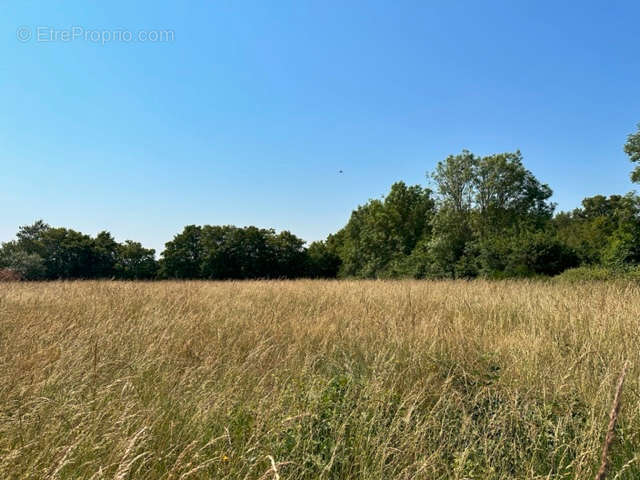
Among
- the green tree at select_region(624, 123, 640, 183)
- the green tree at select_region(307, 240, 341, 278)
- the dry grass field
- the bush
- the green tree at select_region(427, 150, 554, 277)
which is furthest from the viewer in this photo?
the green tree at select_region(307, 240, 341, 278)

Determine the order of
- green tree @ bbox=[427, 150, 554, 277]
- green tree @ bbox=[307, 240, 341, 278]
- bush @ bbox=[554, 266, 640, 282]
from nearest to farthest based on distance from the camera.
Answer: bush @ bbox=[554, 266, 640, 282] < green tree @ bbox=[427, 150, 554, 277] < green tree @ bbox=[307, 240, 341, 278]

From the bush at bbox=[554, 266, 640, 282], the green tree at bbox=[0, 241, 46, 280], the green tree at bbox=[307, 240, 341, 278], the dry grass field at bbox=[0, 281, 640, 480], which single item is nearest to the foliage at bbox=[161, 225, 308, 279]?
the green tree at bbox=[307, 240, 341, 278]

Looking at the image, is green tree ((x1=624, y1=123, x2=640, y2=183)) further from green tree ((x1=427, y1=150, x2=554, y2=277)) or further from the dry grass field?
the dry grass field

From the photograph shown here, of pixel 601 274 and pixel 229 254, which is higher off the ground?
pixel 229 254

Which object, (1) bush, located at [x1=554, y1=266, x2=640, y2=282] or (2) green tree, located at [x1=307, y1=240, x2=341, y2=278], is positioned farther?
(2) green tree, located at [x1=307, y1=240, x2=341, y2=278]

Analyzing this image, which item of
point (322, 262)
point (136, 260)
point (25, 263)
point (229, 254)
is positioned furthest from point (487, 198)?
point (25, 263)

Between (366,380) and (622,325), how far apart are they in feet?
11.9

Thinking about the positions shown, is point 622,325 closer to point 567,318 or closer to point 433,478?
point 567,318

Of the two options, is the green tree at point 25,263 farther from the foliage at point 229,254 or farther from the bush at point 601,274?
the bush at point 601,274

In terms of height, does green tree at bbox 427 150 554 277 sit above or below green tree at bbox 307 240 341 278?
above

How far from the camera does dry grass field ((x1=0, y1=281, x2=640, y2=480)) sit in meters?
1.94

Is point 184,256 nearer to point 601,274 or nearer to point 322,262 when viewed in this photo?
point 322,262

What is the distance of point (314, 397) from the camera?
247cm

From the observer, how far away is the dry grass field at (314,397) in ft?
6.36
